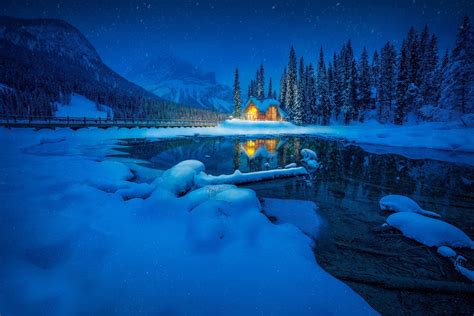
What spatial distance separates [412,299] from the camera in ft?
12.2

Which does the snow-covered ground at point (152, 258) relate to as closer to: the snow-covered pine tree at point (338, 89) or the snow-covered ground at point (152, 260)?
the snow-covered ground at point (152, 260)

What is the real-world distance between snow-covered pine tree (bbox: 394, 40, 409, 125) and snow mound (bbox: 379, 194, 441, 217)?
4412 cm

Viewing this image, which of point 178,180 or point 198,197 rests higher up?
point 178,180

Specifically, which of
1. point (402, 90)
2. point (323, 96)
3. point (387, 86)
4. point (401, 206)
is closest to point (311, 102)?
point (323, 96)

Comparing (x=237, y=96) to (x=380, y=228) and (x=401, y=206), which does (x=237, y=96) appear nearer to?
(x=401, y=206)

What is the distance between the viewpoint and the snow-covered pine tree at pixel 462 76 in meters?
31.4

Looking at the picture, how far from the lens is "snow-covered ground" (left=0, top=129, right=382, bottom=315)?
2.95m

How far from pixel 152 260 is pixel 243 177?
281 inches

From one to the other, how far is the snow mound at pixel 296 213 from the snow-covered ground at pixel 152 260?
0.65m

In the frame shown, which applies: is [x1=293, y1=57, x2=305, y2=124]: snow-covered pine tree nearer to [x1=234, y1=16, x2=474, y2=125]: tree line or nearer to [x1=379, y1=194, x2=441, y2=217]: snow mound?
[x1=234, y1=16, x2=474, y2=125]: tree line

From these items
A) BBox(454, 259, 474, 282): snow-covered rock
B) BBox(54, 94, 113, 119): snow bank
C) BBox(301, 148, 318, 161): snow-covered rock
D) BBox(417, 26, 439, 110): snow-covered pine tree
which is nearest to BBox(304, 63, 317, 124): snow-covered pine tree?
BBox(417, 26, 439, 110): snow-covered pine tree

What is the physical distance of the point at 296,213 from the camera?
7.18 metres

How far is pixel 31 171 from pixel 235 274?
393 inches

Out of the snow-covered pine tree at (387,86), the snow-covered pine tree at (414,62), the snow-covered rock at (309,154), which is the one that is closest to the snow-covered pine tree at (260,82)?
the snow-covered pine tree at (387,86)
